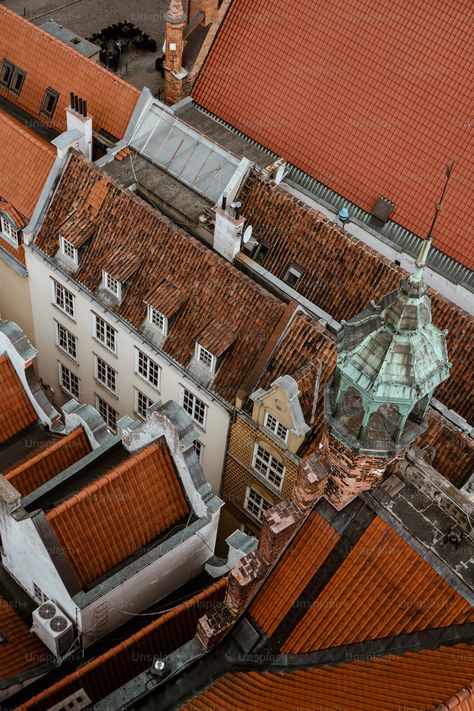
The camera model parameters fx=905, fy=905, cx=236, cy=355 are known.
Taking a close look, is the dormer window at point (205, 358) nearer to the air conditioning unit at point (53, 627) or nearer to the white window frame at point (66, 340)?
the white window frame at point (66, 340)

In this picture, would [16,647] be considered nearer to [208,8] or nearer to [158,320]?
[158,320]

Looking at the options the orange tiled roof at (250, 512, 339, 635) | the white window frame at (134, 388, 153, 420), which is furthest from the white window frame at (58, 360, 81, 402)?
the orange tiled roof at (250, 512, 339, 635)

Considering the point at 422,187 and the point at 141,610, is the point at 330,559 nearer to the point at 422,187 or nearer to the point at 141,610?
the point at 141,610

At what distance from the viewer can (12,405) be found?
3891cm

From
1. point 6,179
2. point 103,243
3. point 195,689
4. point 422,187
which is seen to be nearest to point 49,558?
point 195,689

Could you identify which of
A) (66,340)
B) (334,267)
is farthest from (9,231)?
(334,267)

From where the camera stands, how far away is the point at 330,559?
29625 millimetres

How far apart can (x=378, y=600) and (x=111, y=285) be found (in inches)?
882

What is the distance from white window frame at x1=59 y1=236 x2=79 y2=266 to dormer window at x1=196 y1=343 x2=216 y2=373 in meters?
8.58

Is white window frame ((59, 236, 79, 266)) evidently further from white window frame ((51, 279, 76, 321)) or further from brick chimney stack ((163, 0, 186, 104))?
brick chimney stack ((163, 0, 186, 104))

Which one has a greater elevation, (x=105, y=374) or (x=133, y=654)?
(x=133, y=654)

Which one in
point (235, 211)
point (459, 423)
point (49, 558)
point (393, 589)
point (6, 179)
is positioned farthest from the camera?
point (6, 179)

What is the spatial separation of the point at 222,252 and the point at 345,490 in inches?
759

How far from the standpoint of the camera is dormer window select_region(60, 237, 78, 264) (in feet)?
149
